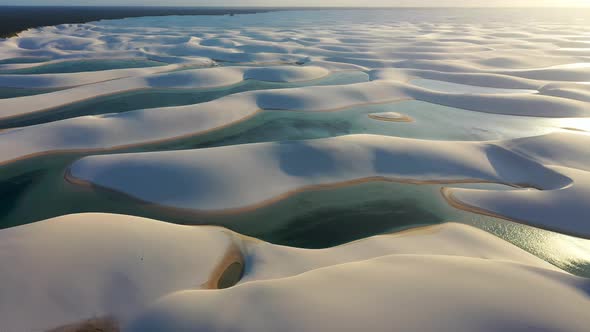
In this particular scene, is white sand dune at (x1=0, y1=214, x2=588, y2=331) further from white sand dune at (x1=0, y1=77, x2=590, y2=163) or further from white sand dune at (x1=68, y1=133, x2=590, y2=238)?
white sand dune at (x1=0, y1=77, x2=590, y2=163)

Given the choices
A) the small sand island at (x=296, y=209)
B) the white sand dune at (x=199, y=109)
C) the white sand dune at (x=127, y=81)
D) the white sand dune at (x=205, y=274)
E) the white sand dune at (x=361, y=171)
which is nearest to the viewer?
the white sand dune at (x=205, y=274)

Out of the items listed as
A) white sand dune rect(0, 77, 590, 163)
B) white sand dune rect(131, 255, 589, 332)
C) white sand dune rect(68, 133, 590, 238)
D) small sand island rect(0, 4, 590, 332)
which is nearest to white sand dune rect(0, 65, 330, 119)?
white sand dune rect(0, 77, 590, 163)

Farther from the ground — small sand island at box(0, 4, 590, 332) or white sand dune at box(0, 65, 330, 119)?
white sand dune at box(0, 65, 330, 119)

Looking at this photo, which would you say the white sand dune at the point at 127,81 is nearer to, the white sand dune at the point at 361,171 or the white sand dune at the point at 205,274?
the white sand dune at the point at 361,171

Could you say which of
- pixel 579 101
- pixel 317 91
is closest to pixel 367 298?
pixel 317 91

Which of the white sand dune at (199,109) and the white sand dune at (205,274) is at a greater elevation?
the white sand dune at (199,109)

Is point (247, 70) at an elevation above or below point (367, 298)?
above

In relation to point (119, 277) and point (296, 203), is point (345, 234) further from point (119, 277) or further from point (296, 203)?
point (119, 277)

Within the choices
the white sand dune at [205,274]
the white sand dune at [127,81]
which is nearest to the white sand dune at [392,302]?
the white sand dune at [205,274]
